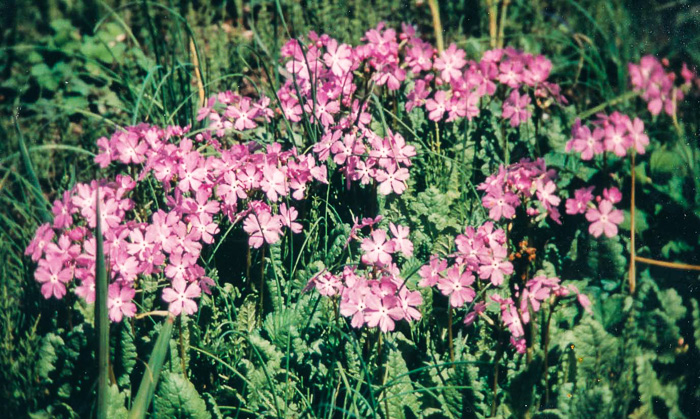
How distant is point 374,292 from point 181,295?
63cm

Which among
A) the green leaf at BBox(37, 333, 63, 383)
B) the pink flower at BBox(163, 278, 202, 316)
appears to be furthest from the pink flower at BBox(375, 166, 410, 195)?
the green leaf at BBox(37, 333, 63, 383)

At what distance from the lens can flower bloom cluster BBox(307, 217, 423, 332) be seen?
1646 mm

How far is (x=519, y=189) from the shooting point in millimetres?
1848

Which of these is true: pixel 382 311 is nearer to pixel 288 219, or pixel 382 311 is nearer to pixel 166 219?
pixel 288 219

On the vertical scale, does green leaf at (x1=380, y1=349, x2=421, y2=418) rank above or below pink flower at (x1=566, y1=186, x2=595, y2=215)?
below

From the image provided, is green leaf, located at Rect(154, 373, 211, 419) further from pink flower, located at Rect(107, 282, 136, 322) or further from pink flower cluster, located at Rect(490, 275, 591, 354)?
pink flower cluster, located at Rect(490, 275, 591, 354)

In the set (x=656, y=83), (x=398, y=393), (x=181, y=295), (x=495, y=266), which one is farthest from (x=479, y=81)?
(x=181, y=295)

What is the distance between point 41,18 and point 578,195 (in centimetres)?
428

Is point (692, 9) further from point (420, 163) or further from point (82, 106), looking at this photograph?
point (82, 106)

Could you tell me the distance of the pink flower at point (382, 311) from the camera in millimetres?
1638

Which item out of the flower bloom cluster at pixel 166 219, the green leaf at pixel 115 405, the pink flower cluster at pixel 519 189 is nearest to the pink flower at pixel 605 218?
the pink flower cluster at pixel 519 189

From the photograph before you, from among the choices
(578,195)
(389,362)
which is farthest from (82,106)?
(578,195)

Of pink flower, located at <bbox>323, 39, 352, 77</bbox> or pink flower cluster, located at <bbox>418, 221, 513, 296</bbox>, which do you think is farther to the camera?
pink flower, located at <bbox>323, 39, 352, 77</bbox>

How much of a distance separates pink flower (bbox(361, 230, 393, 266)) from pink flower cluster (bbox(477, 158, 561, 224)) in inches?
14.4
